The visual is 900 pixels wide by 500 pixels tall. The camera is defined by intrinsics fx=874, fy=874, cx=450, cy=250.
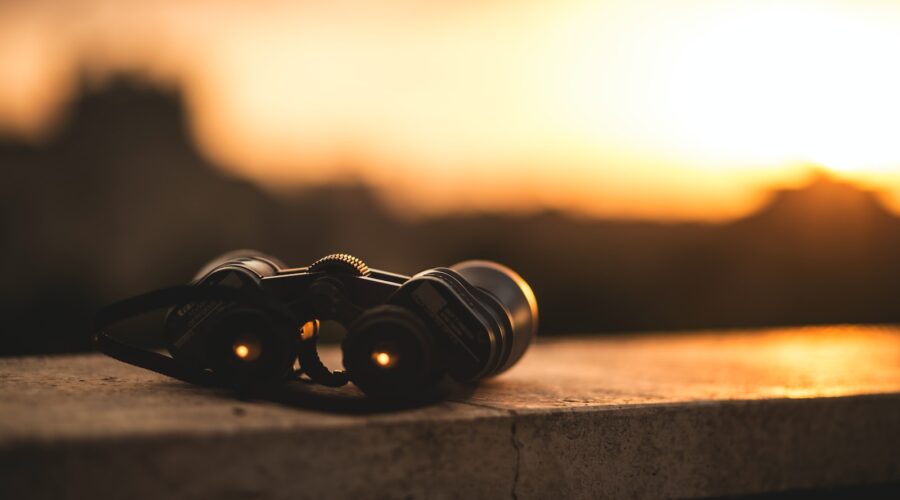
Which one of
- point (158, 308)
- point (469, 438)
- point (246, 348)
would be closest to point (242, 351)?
point (246, 348)

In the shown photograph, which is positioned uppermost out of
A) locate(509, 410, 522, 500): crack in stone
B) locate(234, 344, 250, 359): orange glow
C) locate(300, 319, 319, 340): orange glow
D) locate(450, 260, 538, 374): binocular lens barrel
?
locate(450, 260, 538, 374): binocular lens barrel

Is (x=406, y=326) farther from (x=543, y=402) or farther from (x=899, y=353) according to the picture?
(x=899, y=353)

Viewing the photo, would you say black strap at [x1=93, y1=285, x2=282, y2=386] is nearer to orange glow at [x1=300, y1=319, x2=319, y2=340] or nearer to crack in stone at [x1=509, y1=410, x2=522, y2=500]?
orange glow at [x1=300, y1=319, x2=319, y2=340]

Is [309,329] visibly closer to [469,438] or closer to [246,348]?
[246,348]

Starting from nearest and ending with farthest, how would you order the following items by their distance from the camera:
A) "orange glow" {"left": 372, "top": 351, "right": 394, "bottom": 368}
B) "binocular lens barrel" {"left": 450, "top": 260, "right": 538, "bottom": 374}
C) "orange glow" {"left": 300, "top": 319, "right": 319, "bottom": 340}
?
"orange glow" {"left": 372, "top": 351, "right": 394, "bottom": 368}, "orange glow" {"left": 300, "top": 319, "right": 319, "bottom": 340}, "binocular lens barrel" {"left": 450, "top": 260, "right": 538, "bottom": 374}

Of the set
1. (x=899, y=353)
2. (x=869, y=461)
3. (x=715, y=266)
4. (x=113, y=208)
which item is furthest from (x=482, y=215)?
(x=113, y=208)

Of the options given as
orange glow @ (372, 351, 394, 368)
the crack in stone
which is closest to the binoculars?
orange glow @ (372, 351, 394, 368)
